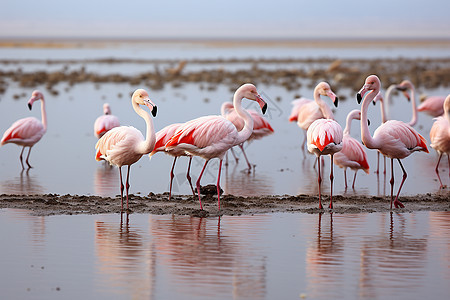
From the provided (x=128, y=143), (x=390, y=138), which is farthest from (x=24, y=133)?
(x=390, y=138)

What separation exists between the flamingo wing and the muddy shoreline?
3211 mm

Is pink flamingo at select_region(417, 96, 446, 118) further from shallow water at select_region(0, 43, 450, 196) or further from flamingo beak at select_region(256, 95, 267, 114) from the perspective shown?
flamingo beak at select_region(256, 95, 267, 114)

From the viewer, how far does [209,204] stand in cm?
970

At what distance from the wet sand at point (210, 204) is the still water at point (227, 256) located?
0.80 feet

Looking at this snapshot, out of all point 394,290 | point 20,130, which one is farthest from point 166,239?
point 20,130

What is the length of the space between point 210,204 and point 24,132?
16.0 feet

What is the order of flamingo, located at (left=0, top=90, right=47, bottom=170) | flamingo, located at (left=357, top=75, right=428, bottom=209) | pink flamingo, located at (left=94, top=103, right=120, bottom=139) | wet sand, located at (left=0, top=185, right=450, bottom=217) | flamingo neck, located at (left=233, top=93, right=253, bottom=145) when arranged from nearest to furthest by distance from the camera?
wet sand, located at (left=0, top=185, right=450, bottom=217)
flamingo, located at (left=357, top=75, right=428, bottom=209)
flamingo neck, located at (left=233, top=93, right=253, bottom=145)
flamingo, located at (left=0, top=90, right=47, bottom=170)
pink flamingo, located at (left=94, top=103, right=120, bottom=139)

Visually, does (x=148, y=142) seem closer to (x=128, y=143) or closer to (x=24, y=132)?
(x=128, y=143)

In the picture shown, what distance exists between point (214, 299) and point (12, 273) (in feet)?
6.48

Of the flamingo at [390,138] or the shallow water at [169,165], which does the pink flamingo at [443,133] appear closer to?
the shallow water at [169,165]

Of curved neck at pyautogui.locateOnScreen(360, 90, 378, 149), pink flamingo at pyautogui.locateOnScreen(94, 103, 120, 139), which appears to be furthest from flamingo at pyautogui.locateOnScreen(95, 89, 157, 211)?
pink flamingo at pyautogui.locateOnScreen(94, 103, 120, 139)

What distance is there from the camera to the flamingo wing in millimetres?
12914

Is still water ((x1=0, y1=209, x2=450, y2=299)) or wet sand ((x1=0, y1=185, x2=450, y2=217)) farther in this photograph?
wet sand ((x1=0, y1=185, x2=450, y2=217))

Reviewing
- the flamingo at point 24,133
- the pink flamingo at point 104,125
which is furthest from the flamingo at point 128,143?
the pink flamingo at point 104,125
